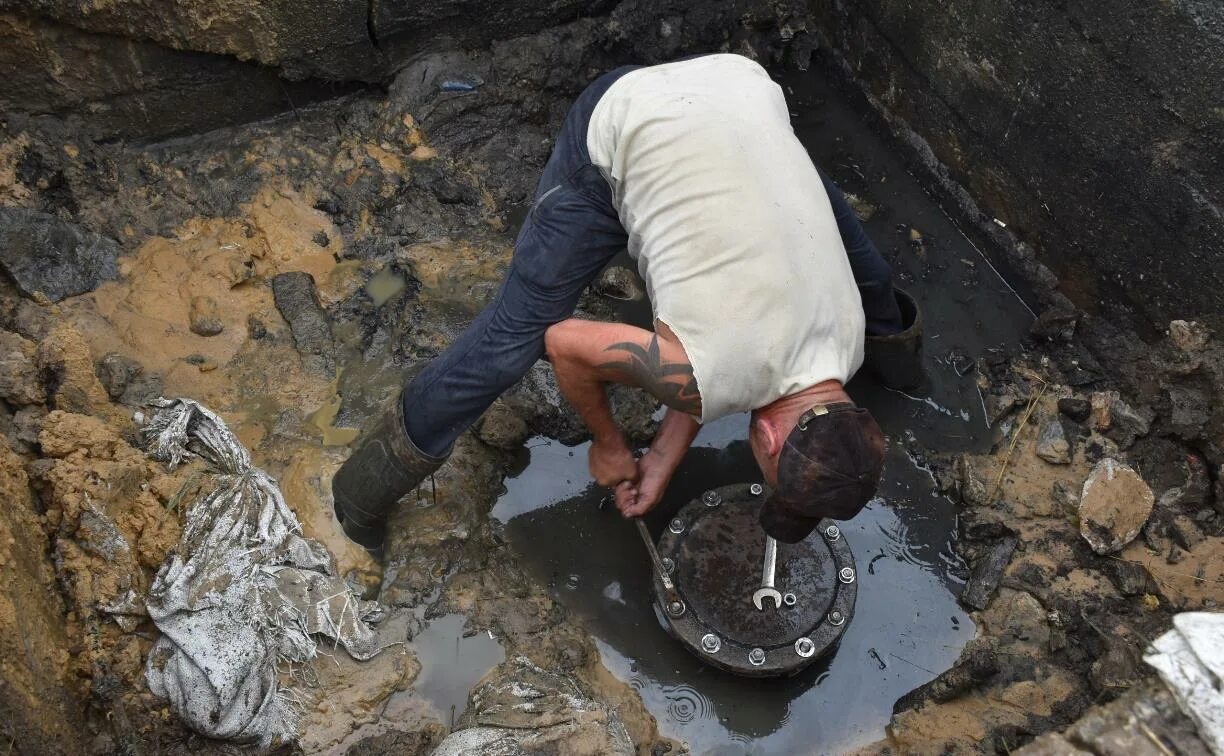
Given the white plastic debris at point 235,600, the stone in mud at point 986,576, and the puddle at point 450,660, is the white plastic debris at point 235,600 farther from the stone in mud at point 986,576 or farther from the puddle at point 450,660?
the stone in mud at point 986,576

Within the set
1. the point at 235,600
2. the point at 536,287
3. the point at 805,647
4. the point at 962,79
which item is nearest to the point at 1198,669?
the point at 805,647

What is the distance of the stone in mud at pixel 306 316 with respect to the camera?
3609 millimetres

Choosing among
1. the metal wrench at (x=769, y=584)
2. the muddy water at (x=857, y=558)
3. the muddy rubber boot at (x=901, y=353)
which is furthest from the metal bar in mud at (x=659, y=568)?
the muddy rubber boot at (x=901, y=353)

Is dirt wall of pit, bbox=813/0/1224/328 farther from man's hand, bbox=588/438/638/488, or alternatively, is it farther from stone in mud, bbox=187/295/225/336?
stone in mud, bbox=187/295/225/336

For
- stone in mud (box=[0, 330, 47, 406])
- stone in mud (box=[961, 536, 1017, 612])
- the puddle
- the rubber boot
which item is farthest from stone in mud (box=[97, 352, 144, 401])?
stone in mud (box=[961, 536, 1017, 612])

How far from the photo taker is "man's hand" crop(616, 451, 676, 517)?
10.2 feet

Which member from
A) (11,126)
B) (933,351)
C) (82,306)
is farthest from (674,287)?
(11,126)

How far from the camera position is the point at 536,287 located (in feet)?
9.50

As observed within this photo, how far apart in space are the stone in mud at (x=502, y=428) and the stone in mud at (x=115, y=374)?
3.98 feet

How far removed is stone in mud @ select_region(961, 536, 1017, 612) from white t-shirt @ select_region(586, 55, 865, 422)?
3.44 ft

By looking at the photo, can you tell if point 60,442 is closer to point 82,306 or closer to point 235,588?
point 235,588

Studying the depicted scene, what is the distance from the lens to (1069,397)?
11.8 feet

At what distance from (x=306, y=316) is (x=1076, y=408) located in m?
2.88

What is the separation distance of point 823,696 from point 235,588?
1.83 meters
